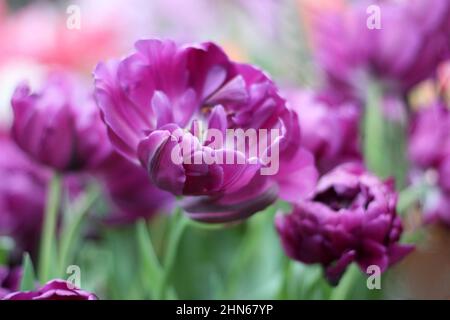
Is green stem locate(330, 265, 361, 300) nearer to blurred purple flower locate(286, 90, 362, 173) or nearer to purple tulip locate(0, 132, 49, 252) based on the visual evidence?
blurred purple flower locate(286, 90, 362, 173)

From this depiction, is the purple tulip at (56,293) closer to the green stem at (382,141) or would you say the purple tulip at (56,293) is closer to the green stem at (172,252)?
the green stem at (172,252)

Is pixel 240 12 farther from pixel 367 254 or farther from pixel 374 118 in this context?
pixel 367 254

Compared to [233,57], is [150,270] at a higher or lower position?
lower

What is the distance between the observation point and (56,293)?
10.2 inches

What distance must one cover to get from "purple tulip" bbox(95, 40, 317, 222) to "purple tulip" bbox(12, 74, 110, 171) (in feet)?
0.18

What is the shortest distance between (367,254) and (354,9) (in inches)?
6.2

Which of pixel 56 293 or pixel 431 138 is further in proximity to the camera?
pixel 431 138

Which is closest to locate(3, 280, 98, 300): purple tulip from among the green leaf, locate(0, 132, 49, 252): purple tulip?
the green leaf

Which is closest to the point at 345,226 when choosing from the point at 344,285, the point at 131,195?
the point at 344,285

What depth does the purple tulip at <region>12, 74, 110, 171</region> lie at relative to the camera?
1.03 ft

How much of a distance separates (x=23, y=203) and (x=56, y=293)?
0.16m

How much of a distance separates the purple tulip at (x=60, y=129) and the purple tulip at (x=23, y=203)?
0.08 meters

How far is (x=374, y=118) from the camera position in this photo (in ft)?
→ 1.24

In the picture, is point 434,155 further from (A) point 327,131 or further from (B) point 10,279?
(B) point 10,279
